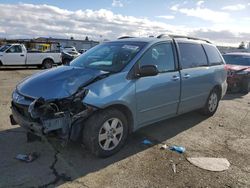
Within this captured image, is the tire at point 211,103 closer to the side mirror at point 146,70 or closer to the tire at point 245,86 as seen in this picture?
the side mirror at point 146,70

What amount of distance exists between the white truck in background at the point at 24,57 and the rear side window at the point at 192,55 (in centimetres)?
1484

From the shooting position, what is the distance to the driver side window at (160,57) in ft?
15.9

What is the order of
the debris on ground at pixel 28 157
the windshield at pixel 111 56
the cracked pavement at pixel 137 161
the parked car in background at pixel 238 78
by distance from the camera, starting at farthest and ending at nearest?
the parked car in background at pixel 238 78 → the windshield at pixel 111 56 → the debris on ground at pixel 28 157 → the cracked pavement at pixel 137 161

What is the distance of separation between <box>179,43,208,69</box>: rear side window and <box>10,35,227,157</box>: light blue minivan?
2cm

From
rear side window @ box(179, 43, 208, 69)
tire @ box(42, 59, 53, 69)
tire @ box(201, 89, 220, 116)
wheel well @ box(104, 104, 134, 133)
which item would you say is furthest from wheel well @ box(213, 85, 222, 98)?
tire @ box(42, 59, 53, 69)

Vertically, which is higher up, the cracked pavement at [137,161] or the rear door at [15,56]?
the rear door at [15,56]

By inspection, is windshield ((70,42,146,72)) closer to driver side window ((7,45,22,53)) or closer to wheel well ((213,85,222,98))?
wheel well ((213,85,222,98))

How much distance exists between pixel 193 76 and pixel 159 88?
4.01ft

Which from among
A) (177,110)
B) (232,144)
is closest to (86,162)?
(177,110)

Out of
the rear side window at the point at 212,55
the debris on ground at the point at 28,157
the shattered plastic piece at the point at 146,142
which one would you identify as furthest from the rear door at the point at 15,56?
the shattered plastic piece at the point at 146,142

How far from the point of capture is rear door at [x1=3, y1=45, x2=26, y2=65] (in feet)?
59.2

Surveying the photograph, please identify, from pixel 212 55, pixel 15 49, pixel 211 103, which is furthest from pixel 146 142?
pixel 15 49

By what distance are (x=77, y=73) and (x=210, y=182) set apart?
250 cm

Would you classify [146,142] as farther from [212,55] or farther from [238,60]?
[238,60]
